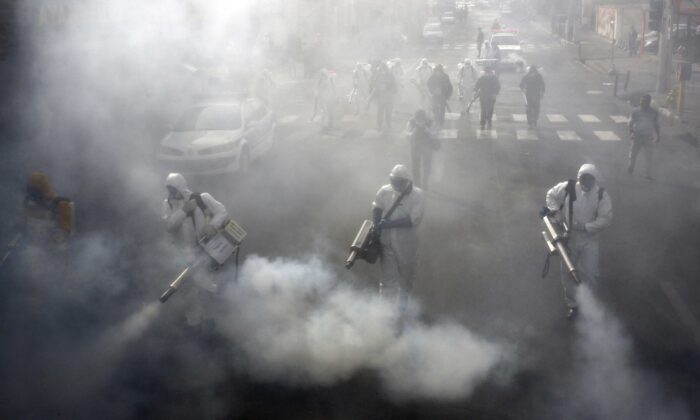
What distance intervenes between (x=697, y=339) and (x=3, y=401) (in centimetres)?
560

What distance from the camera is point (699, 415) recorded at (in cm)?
552

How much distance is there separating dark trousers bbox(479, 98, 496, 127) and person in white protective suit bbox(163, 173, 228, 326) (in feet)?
38.6

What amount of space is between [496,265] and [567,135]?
403 inches

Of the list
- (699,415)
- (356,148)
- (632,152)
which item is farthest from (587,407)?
(356,148)

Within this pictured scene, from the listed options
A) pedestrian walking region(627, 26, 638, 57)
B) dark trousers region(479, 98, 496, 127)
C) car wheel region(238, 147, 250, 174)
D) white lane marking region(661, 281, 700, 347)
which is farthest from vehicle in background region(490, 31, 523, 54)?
white lane marking region(661, 281, 700, 347)

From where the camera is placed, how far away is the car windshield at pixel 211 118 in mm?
14578

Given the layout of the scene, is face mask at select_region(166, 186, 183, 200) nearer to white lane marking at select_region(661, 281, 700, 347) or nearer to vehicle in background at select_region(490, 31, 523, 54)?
white lane marking at select_region(661, 281, 700, 347)

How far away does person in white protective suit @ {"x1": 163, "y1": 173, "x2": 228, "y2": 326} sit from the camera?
283 inches

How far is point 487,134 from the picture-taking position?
18516 millimetres

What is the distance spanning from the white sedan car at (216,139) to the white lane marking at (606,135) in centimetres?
763

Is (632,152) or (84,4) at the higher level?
(84,4)

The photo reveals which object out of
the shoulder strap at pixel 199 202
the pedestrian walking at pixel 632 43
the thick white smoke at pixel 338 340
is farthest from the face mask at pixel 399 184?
the pedestrian walking at pixel 632 43

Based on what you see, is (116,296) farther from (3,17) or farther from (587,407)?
(3,17)

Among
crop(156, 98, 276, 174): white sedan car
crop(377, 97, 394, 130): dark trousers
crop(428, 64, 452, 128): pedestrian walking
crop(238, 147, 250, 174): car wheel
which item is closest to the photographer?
crop(156, 98, 276, 174): white sedan car
